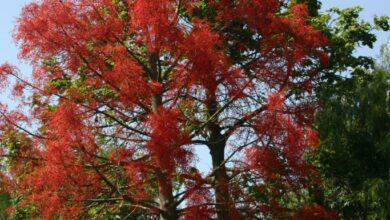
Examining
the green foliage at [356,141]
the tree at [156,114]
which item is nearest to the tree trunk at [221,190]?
the tree at [156,114]

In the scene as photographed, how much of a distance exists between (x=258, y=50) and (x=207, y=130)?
1.48m

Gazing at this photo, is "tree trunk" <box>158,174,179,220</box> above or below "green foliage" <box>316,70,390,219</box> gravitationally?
below

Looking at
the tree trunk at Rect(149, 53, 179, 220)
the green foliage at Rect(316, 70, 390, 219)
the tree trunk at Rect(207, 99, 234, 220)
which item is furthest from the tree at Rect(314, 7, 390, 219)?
the tree trunk at Rect(149, 53, 179, 220)

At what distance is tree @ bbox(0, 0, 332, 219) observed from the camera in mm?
8508

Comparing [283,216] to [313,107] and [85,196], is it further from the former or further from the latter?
[85,196]

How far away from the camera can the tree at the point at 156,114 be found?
8.51 m

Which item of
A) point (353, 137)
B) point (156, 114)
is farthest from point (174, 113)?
point (353, 137)

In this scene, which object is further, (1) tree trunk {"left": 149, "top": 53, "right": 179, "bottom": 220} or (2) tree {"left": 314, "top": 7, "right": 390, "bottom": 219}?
(2) tree {"left": 314, "top": 7, "right": 390, "bottom": 219}

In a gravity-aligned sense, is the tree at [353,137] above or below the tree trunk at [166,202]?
above

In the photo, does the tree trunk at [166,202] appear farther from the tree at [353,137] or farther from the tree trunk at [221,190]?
the tree at [353,137]

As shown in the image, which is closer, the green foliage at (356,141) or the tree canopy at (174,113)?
the tree canopy at (174,113)

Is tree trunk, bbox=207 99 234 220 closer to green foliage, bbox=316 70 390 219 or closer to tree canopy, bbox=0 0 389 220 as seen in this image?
tree canopy, bbox=0 0 389 220

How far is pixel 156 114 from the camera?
332 inches

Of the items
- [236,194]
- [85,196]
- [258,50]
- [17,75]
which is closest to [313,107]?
[258,50]
